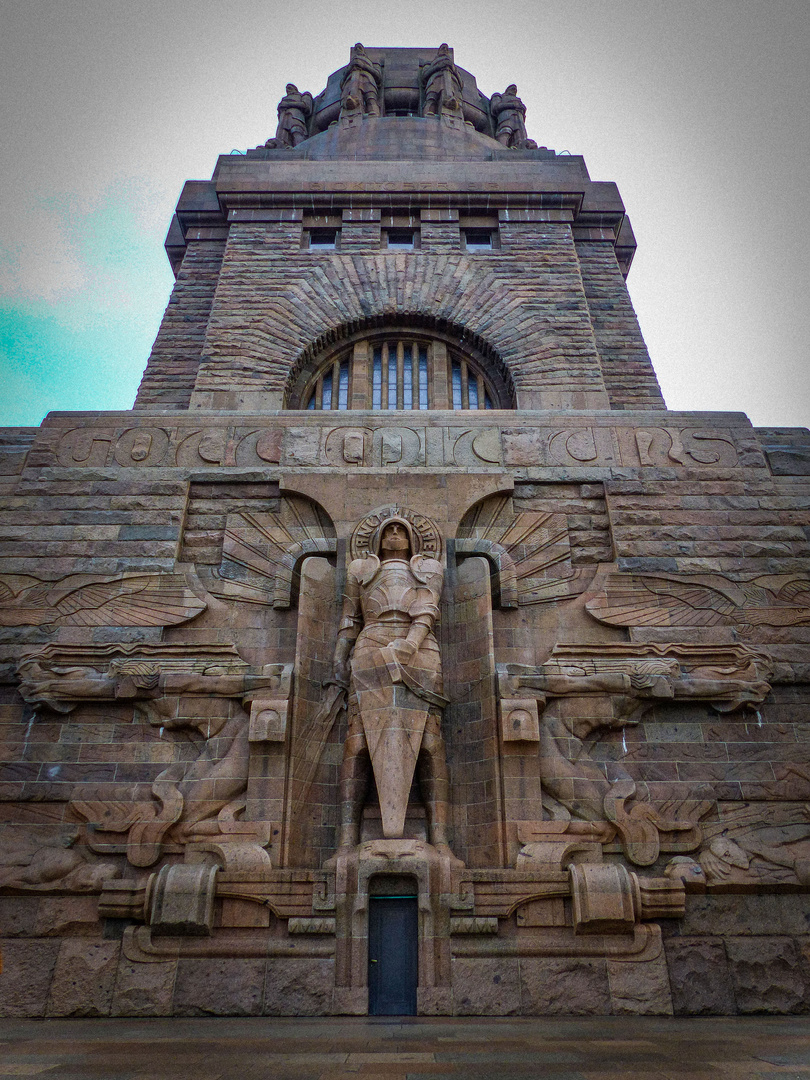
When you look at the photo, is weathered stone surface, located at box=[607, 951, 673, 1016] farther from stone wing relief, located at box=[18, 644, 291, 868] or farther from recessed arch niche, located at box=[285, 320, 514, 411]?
recessed arch niche, located at box=[285, 320, 514, 411]

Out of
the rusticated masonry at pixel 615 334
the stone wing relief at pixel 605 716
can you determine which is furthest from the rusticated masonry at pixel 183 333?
the stone wing relief at pixel 605 716

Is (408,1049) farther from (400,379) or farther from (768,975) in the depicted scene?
(400,379)

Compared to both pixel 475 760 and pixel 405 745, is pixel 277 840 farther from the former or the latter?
pixel 475 760

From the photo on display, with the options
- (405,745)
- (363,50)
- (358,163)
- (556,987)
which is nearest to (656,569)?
(405,745)

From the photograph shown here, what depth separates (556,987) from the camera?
7684 mm

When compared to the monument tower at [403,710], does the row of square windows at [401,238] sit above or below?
above

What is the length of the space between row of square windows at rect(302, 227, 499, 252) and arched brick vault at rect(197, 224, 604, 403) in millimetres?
554

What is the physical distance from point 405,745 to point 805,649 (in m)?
5.31

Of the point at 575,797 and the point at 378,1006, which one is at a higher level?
the point at 575,797

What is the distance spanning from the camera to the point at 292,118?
22156mm

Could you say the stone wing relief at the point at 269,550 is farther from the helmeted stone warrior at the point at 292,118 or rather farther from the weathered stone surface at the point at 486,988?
the helmeted stone warrior at the point at 292,118

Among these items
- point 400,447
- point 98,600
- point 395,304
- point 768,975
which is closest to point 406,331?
point 395,304

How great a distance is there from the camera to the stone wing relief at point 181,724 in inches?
→ 336

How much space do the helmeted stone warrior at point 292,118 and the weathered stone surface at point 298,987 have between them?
20344 mm
